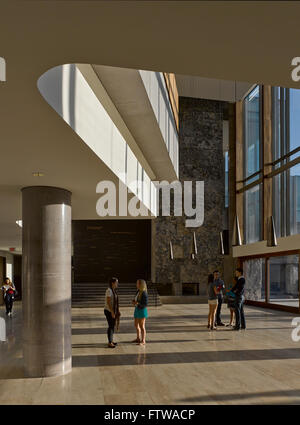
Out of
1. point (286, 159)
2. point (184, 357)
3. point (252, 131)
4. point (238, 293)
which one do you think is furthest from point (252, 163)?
point (184, 357)

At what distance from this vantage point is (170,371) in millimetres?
7945

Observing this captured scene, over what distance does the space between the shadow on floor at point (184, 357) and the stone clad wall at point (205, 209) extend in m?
17.6

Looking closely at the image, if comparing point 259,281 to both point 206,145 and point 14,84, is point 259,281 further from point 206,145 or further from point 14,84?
point 14,84

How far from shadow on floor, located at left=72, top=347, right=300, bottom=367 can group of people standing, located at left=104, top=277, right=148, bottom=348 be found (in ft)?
2.25

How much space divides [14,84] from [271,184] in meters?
21.4

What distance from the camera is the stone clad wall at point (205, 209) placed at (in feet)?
90.9

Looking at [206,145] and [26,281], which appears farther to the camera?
[206,145]

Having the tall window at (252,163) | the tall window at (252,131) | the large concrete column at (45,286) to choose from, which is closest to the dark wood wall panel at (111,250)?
the tall window at (252,163)

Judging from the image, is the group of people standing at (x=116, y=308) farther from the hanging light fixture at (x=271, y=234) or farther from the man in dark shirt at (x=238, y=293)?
the hanging light fixture at (x=271, y=234)

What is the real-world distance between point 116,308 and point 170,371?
264cm

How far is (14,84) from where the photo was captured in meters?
3.59

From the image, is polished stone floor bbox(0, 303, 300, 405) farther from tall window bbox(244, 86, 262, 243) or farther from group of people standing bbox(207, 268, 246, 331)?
tall window bbox(244, 86, 262, 243)

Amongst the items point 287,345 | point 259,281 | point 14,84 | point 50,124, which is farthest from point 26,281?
point 259,281

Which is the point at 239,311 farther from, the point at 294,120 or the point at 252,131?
the point at 252,131
